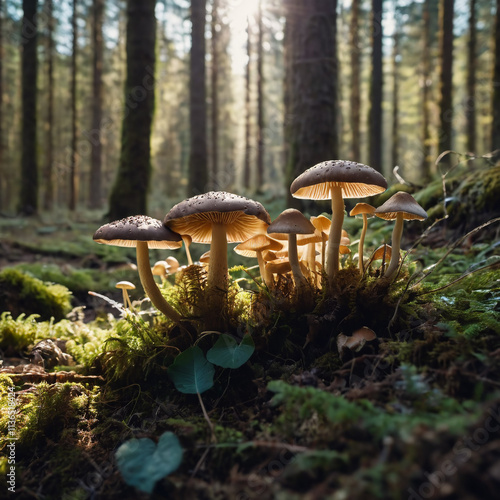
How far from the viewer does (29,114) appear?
1198cm

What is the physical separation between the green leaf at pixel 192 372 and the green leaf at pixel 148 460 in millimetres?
358

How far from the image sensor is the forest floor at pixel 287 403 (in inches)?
44.1

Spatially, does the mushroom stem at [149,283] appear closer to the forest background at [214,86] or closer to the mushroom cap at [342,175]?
the mushroom cap at [342,175]

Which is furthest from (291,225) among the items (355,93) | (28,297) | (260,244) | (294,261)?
(355,93)

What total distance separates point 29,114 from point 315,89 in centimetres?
1088

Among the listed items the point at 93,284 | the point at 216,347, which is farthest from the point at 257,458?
the point at 93,284

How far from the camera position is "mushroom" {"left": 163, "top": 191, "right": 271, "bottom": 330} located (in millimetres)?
2065

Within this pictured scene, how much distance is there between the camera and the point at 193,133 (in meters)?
11.5

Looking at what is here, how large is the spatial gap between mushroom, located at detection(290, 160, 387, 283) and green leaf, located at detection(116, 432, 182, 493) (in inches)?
51.3

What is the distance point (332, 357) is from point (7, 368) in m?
2.39

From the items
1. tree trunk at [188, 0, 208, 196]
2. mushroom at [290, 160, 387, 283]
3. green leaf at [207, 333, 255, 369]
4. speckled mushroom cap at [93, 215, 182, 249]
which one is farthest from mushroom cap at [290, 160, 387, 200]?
tree trunk at [188, 0, 208, 196]

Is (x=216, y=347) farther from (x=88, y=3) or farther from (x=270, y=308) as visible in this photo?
(x=88, y=3)

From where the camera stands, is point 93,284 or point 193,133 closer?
point 93,284

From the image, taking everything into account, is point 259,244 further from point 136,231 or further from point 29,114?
point 29,114
